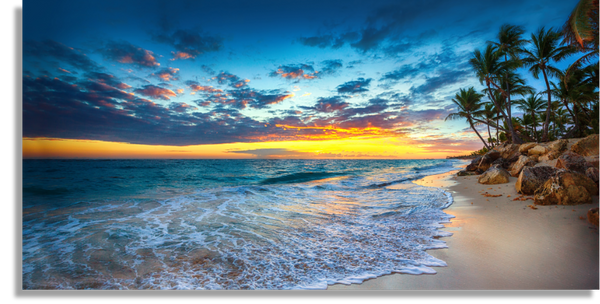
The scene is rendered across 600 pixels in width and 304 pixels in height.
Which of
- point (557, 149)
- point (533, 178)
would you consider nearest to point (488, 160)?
point (557, 149)

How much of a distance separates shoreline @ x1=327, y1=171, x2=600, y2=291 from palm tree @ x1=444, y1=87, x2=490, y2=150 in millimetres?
24851

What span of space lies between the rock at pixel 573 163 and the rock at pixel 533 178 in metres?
0.62

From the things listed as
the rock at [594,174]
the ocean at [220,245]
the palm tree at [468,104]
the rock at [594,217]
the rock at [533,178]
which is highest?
the palm tree at [468,104]

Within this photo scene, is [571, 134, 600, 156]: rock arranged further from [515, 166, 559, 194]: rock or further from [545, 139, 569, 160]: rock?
[515, 166, 559, 194]: rock

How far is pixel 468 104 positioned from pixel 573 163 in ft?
73.9

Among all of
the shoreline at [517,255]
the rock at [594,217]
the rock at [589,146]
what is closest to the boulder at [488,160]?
the rock at [589,146]

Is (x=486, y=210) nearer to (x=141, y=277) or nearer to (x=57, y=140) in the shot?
(x=141, y=277)

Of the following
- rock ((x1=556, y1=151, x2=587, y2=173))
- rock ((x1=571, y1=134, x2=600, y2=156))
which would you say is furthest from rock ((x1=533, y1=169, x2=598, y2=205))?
rock ((x1=571, y1=134, x2=600, y2=156))

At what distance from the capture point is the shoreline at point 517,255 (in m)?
2.38

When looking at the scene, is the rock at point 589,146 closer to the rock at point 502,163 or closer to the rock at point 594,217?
the rock at point 502,163

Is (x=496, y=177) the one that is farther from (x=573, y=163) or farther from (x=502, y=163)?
(x=502, y=163)

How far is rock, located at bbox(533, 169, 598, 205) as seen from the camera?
4488 mm
